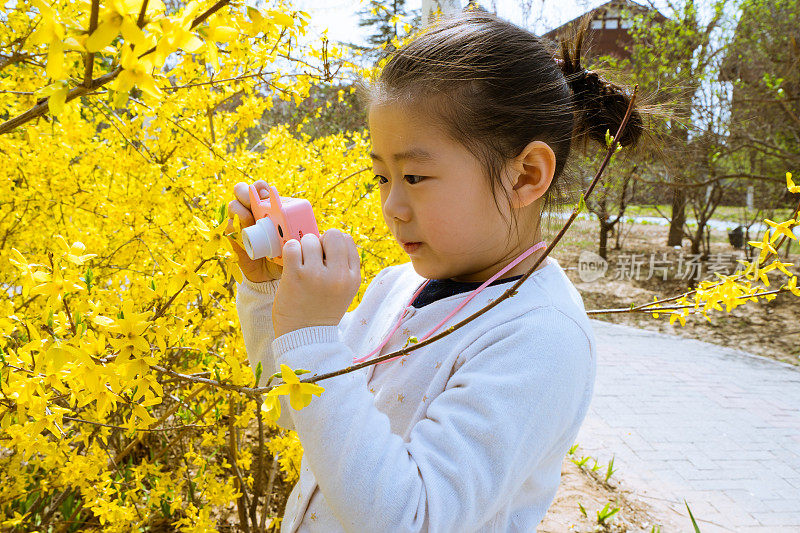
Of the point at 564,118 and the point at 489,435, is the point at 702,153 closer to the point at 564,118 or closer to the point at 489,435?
the point at 564,118

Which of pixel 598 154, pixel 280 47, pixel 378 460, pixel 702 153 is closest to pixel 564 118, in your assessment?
pixel 598 154

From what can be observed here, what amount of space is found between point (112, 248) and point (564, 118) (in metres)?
2.44

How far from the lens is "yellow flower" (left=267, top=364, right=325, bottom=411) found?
2.56 ft

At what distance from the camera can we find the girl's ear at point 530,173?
44.2 inches

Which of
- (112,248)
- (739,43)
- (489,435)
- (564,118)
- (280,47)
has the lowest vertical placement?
(112,248)

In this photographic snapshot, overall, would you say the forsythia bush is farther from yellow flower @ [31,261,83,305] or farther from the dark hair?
the dark hair

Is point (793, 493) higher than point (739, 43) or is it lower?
lower

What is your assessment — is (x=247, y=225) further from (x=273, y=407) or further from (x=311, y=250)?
(x=273, y=407)

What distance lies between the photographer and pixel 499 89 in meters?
1.14

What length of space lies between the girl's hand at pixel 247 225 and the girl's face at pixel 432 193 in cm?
27

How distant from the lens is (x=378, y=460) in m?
0.88

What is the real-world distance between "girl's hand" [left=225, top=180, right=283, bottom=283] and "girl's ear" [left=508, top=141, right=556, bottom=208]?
1.65 feet

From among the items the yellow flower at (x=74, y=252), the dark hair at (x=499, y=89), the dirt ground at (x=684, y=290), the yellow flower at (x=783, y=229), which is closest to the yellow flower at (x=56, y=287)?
the yellow flower at (x=74, y=252)

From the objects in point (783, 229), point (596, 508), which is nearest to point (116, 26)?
point (783, 229)
